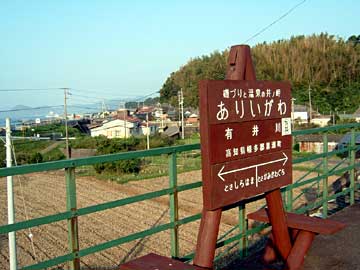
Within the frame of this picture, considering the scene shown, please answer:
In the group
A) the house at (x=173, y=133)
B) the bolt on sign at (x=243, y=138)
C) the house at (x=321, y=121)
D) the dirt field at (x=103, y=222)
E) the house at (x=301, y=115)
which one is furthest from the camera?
the house at (x=173, y=133)

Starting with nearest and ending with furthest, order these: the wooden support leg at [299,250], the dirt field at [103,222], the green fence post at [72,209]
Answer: the green fence post at [72,209] → the wooden support leg at [299,250] → the dirt field at [103,222]

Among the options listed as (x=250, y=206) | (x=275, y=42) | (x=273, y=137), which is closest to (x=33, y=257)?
(x=250, y=206)

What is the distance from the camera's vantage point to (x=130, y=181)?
2480 cm

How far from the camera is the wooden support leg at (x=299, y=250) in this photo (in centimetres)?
316

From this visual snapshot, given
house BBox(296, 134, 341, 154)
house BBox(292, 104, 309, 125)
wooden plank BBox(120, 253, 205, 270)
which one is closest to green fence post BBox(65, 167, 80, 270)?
wooden plank BBox(120, 253, 205, 270)

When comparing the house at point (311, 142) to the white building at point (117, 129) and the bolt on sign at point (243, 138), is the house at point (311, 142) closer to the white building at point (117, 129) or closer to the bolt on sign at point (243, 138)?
the white building at point (117, 129)

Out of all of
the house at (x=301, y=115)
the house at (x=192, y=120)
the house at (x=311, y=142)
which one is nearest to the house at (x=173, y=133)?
the house at (x=192, y=120)

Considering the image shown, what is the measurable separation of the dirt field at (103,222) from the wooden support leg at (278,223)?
719cm

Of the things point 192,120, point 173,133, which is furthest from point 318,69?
point 173,133

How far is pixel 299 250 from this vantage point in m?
3.21

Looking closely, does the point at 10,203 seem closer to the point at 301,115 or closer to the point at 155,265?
the point at 155,265

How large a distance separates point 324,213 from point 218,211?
2654 millimetres

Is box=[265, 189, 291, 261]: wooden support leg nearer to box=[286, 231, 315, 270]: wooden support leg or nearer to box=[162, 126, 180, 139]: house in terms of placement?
box=[286, 231, 315, 270]: wooden support leg

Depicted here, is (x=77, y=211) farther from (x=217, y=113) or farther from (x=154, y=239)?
(x=154, y=239)
